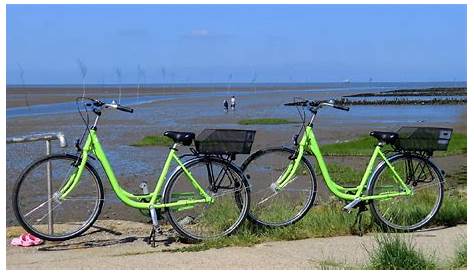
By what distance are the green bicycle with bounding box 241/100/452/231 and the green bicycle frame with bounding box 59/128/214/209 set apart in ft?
2.04

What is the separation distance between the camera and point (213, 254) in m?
5.88

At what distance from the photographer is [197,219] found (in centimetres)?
685

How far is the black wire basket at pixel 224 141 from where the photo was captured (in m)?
6.51

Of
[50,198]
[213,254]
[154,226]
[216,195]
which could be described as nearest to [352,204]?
[216,195]

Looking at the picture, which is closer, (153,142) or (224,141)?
(224,141)

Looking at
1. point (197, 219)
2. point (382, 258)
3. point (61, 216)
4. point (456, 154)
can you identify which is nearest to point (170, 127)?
point (456, 154)

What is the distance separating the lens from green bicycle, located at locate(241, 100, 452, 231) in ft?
22.5

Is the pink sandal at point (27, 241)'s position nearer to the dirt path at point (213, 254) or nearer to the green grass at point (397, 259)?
the dirt path at point (213, 254)

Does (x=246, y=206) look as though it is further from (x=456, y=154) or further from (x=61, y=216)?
(x=456, y=154)

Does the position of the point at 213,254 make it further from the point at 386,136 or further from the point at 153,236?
the point at 386,136

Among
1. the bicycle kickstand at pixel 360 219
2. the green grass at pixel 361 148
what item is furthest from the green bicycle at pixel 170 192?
the green grass at pixel 361 148

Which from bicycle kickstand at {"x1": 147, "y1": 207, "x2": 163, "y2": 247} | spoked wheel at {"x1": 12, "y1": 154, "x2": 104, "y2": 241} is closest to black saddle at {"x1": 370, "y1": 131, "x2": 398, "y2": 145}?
bicycle kickstand at {"x1": 147, "y1": 207, "x2": 163, "y2": 247}

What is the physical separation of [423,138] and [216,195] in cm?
243

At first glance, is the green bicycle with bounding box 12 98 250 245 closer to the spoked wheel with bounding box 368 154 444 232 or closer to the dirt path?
the dirt path
